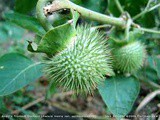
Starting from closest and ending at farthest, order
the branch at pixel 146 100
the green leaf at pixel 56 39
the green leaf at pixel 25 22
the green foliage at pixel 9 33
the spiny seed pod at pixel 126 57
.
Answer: the green leaf at pixel 56 39 → the green leaf at pixel 25 22 → the spiny seed pod at pixel 126 57 → the branch at pixel 146 100 → the green foliage at pixel 9 33

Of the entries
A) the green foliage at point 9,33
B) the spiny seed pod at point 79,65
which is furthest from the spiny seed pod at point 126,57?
the green foliage at point 9,33

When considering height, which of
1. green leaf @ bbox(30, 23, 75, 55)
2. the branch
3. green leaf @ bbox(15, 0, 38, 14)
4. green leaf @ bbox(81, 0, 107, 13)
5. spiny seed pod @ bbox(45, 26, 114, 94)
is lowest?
the branch

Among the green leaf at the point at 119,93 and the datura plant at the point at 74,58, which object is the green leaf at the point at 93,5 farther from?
the green leaf at the point at 119,93

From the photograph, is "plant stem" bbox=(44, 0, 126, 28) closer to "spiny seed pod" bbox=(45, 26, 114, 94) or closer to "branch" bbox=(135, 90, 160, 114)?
"spiny seed pod" bbox=(45, 26, 114, 94)

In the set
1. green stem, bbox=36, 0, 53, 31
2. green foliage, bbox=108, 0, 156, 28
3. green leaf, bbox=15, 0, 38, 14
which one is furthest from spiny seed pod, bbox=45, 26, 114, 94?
green foliage, bbox=108, 0, 156, 28

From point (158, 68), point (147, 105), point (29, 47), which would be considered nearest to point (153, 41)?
point (158, 68)

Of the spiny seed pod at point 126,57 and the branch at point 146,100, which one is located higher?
the spiny seed pod at point 126,57

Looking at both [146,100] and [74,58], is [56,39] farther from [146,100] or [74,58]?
[146,100]
